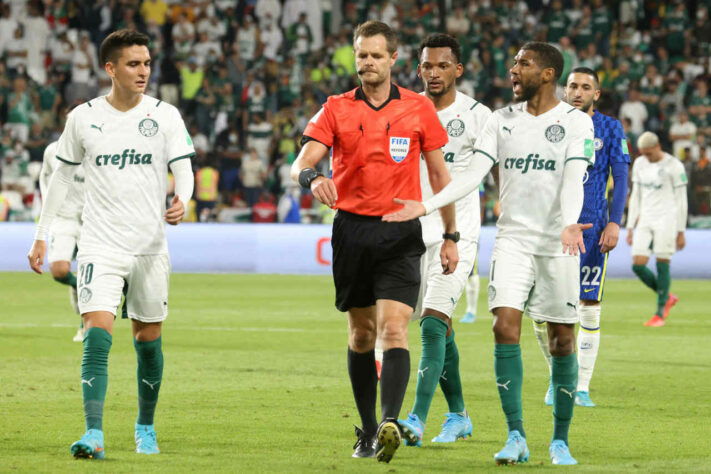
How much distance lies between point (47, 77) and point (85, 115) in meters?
22.0

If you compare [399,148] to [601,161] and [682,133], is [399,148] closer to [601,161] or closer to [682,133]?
[601,161]

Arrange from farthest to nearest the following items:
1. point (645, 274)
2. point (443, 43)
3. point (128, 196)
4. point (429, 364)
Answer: point (645, 274), point (443, 43), point (429, 364), point (128, 196)

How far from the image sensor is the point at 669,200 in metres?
15.9

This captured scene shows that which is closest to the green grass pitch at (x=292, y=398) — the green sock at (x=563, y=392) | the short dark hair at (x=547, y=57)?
the green sock at (x=563, y=392)

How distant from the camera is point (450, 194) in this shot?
6.22m

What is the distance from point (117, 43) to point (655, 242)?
10.5 metres

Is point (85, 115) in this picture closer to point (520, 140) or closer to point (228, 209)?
point (520, 140)

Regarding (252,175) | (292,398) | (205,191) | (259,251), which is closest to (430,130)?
(292,398)

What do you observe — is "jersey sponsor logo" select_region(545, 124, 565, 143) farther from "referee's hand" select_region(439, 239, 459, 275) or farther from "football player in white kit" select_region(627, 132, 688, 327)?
"football player in white kit" select_region(627, 132, 688, 327)

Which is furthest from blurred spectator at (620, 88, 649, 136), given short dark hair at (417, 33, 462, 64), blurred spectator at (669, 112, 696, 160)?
short dark hair at (417, 33, 462, 64)

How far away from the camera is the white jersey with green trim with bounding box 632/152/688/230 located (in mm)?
15836

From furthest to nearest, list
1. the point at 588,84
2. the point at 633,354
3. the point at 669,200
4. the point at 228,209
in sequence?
1. the point at 228,209
2. the point at 669,200
3. the point at 633,354
4. the point at 588,84

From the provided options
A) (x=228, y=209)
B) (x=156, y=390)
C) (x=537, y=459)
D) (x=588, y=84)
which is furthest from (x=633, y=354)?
(x=228, y=209)

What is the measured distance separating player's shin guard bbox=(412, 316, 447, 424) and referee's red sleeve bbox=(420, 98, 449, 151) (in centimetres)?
116
